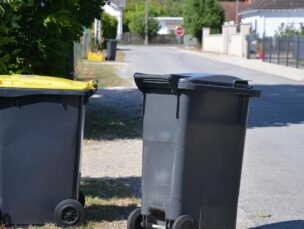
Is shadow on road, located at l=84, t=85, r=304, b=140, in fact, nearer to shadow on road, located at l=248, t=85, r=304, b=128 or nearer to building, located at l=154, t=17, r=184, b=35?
shadow on road, located at l=248, t=85, r=304, b=128

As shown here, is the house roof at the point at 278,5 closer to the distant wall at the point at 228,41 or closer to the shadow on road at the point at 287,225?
the distant wall at the point at 228,41

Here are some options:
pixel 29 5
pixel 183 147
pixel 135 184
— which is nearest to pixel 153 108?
pixel 183 147

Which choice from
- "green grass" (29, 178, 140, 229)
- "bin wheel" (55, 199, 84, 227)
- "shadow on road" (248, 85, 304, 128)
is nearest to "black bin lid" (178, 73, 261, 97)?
"bin wheel" (55, 199, 84, 227)

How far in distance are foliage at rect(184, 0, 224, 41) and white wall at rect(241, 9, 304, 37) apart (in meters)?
7.29

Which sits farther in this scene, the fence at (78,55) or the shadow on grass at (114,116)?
the fence at (78,55)

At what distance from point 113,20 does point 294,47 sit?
3299cm

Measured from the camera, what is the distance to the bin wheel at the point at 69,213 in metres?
6.09

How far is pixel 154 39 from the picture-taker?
9275 cm

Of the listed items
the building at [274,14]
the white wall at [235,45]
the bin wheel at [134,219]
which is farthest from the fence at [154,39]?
the bin wheel at [134,219]

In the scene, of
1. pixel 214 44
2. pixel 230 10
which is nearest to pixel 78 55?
pixel 214 44

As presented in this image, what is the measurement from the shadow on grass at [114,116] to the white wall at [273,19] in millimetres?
40735

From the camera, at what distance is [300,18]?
57375 millimetres

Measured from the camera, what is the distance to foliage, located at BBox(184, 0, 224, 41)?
6875 centimetres

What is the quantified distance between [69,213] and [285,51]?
30448 mm
